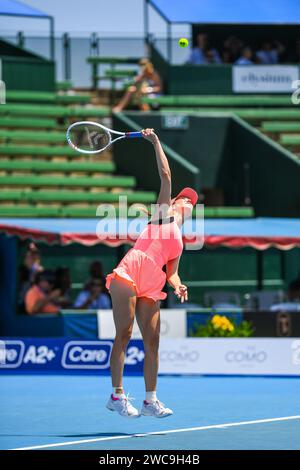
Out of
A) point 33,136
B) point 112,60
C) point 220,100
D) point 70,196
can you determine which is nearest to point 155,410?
point 70,196

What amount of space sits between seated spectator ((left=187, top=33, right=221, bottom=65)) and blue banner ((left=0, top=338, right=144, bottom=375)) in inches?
490

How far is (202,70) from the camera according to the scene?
26.5 m

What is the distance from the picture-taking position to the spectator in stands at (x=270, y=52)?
28203mm

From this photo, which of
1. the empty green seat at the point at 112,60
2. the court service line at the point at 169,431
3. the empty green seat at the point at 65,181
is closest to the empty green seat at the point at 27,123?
the empty green seat at the point at 65,181

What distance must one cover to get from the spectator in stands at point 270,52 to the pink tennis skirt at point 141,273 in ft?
62.6

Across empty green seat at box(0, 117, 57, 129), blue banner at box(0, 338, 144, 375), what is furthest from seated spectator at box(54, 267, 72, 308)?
empty green seat at box(0, 117, 57, 129)

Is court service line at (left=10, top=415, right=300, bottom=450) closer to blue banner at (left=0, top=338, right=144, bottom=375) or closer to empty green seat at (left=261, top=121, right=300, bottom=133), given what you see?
blue banner at (left=0, top=338, right=144, bottom=375)

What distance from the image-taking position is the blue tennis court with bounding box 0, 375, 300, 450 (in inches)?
345

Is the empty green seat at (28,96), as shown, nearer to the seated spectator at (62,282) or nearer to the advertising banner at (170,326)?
the seated spectator at (62,282)

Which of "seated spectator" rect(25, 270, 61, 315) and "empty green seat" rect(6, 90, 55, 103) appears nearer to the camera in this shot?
"seated spectator" rect(25, 270, 61, 315)

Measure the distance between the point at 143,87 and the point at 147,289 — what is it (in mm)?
16407

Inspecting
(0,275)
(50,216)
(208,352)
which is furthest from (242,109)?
(208,352)

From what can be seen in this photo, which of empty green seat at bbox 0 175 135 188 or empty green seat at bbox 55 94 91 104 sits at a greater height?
empty green seat at bbox 55 94 91 104

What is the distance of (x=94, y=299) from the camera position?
1842 cm
